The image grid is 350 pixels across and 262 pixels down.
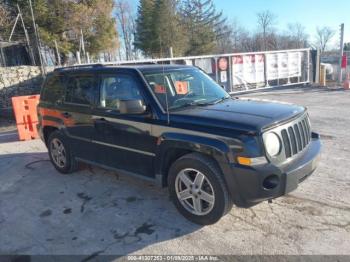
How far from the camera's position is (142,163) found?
427 centimetres

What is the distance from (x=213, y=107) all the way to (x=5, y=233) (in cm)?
297

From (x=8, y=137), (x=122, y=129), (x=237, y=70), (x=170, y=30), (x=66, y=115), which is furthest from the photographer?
(x=170, y=30)

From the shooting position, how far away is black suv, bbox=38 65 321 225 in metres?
3.33

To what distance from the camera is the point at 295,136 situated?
3.67 metres

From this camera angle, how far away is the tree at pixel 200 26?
44906 mm

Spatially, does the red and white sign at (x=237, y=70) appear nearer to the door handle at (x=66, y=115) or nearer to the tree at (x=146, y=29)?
the door handle at (x=66, y=115)

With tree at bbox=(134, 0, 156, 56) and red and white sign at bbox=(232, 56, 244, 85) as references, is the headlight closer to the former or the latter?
red and white sign at bbox=(232, 56, 244, 85)

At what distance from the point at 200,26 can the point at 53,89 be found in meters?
44.2

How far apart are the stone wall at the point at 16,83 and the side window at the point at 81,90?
8686 millimetres

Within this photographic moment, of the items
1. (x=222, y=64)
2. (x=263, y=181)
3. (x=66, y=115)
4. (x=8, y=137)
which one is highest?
(x=222, y=64)

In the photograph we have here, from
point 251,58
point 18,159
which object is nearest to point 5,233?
point 18,159

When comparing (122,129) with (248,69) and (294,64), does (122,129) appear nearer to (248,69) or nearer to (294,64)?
(248,69)

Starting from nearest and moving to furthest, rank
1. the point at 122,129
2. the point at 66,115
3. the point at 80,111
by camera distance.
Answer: the point at 122,129 → the point at 80,111 → the point at 66,115

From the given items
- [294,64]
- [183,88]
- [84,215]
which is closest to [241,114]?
[183,88]
